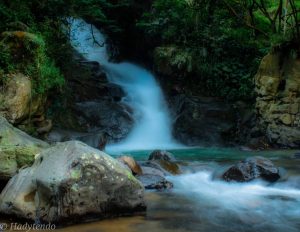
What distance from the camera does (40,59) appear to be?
32.0 ft

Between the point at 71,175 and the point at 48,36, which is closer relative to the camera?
the point at 71,175

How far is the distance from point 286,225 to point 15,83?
6.33 m

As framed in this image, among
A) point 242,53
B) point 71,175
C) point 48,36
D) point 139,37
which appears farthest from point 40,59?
point 139,37

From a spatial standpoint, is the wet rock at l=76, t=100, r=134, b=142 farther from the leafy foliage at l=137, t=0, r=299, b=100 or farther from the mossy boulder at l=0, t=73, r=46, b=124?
the mossy boulder at l=0, t=73, r=46, b=124

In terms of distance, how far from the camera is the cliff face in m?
12.6

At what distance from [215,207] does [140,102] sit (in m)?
10.7

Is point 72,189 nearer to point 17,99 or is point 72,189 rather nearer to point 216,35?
point 17,99

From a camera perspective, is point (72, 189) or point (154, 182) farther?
point (154, 182)

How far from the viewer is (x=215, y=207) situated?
5.65 metres

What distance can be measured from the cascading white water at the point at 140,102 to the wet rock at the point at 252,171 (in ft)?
19.2

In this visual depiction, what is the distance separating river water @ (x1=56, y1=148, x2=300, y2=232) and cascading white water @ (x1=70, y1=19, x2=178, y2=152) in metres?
5.89

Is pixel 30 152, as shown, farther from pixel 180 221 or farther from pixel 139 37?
pixel 139 37

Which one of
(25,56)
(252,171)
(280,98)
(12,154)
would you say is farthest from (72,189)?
(280,98)

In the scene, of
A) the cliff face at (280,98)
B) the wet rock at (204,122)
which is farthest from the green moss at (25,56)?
the cliff face at (280,98)
